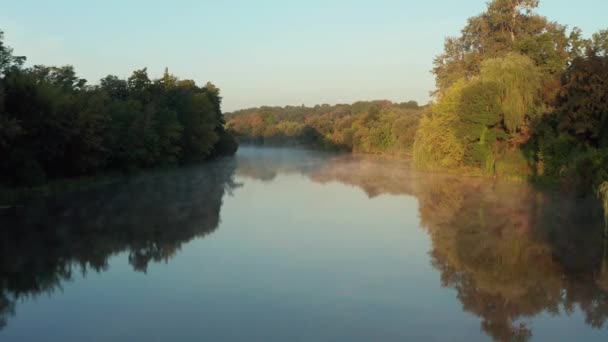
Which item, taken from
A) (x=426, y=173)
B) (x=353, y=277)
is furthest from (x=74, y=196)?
(x=426, y=173)

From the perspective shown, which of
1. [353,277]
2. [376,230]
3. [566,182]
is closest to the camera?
[353,277]

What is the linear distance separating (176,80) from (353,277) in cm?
5191

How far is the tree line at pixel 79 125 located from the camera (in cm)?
2364

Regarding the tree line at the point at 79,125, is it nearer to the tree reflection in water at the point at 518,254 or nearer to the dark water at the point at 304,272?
the dark water at the point at 304,272

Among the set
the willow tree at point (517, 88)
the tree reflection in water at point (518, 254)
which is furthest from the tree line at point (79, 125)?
the willow tree at point (517, 88)

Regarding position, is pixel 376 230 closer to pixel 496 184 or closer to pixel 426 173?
pixel 496 184

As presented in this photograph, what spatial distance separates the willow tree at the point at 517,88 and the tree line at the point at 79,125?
68.6 feet

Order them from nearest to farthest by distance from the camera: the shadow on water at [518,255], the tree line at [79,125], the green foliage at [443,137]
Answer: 1. the shadow on water at [518,255]
2. the tree line at [79,125]
3. the green foliage at [443,137]

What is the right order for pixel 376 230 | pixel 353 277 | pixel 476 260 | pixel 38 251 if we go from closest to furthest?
pixel 353 277 < pixel 476 260 < pixel 38 251 < pixel 376 230

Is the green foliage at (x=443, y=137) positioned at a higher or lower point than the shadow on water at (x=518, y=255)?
higher

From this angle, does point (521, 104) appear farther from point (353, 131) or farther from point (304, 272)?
point (353, 131)

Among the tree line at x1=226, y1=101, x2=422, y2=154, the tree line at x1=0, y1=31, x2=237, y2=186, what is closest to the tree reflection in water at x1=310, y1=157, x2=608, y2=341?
the tree line at x1=0, y1=31, x2=237, y2=186

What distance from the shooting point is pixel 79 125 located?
28.1 m

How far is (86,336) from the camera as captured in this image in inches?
303
